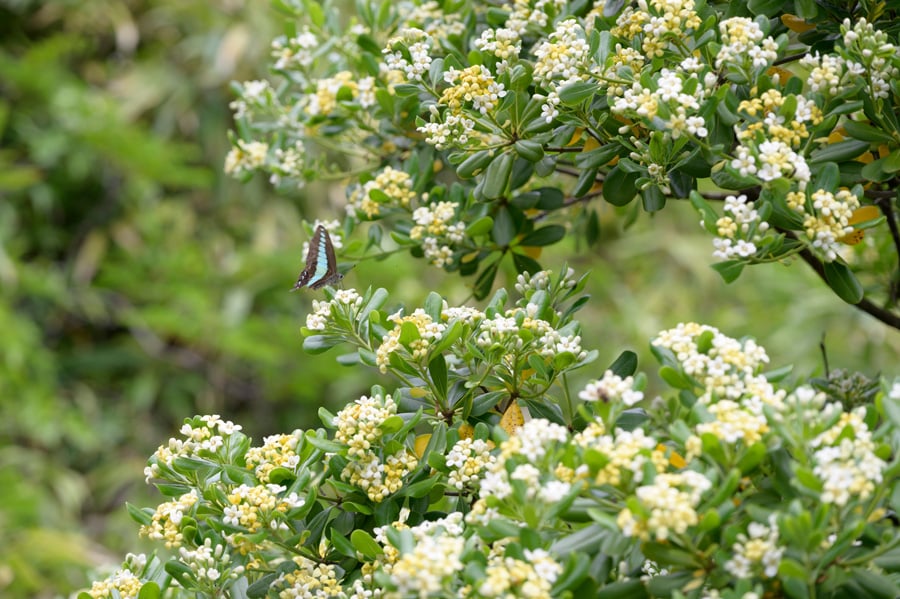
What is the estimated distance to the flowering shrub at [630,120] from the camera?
0.79 m

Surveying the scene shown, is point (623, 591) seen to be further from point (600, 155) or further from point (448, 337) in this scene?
point (600, 155)

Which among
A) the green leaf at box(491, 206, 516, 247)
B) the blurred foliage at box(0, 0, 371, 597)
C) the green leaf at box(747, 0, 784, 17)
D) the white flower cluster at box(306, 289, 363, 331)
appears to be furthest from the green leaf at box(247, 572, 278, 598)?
the blurred foliage at box(0, 0, 371, 597)

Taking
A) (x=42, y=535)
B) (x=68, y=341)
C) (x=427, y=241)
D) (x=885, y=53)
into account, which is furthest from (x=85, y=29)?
(x=885, y=53)

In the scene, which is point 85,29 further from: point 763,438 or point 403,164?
point 763,438

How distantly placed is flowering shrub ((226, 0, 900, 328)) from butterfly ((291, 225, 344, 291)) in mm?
77

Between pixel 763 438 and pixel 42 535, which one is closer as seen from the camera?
pixel 763 438

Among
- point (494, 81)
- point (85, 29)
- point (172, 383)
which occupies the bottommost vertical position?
point (494, 81)

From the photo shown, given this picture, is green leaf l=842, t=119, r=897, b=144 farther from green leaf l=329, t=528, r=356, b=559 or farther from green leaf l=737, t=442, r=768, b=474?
green leaf l=329, t=528, r=356, b=559

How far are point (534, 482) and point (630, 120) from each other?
0.42 m

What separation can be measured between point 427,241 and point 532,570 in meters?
0.50

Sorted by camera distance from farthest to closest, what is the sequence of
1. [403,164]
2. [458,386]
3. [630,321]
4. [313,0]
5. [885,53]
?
[630,321], [313,0], [403,164], [458,386], [885,53]

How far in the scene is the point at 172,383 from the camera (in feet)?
11.2

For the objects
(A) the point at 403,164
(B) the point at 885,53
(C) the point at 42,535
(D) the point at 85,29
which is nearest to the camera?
(B) the point at 885,53

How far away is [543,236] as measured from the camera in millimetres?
1154
